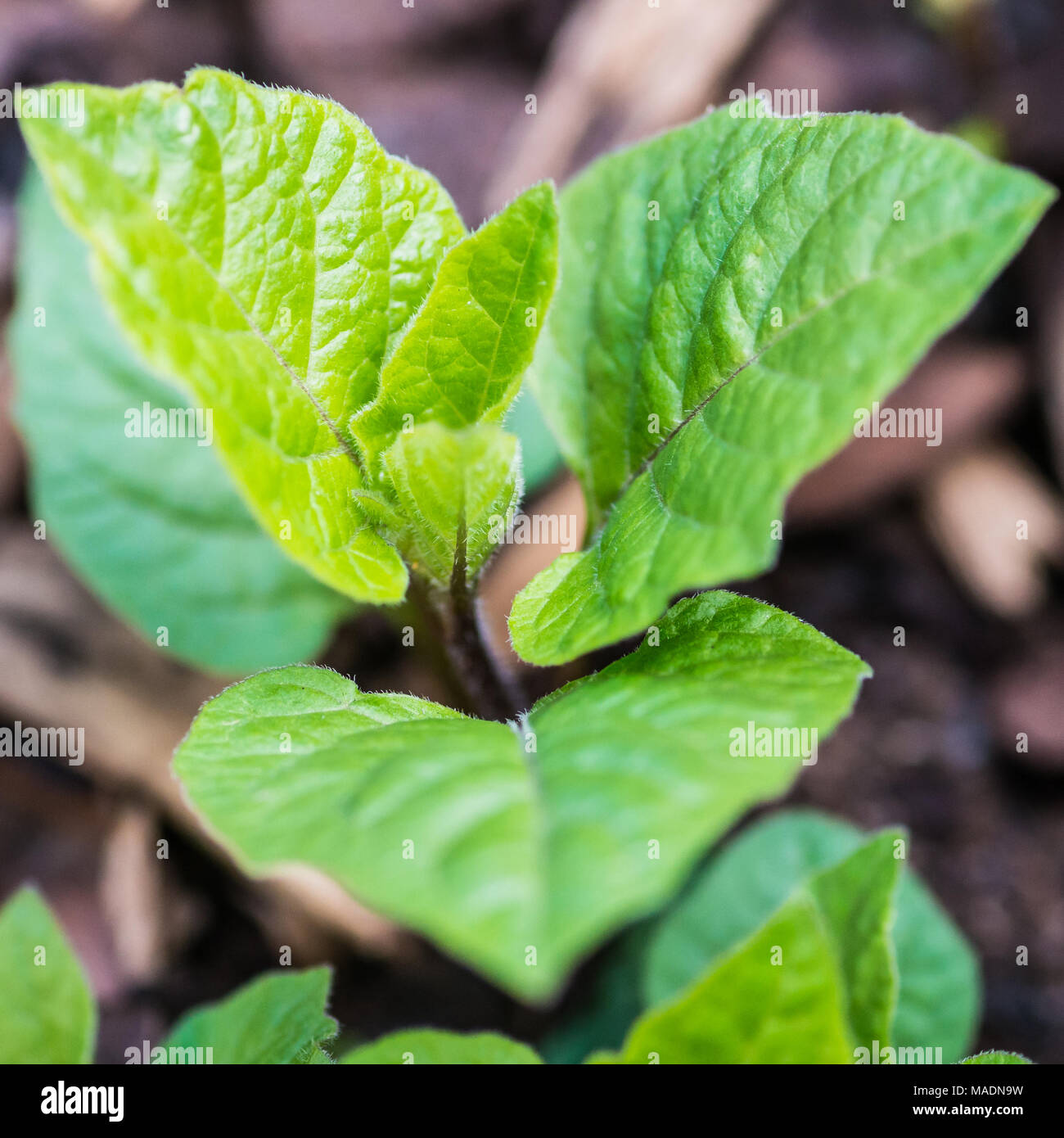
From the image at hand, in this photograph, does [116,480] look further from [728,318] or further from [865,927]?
[865,927]

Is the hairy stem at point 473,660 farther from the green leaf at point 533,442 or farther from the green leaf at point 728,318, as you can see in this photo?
the green leaf at point 533,442

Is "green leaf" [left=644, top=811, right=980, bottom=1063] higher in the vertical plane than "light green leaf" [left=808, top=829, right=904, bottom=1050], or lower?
lower

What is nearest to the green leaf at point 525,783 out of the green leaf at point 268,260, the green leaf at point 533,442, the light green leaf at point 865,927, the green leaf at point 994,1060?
the green leaf at point 268,260

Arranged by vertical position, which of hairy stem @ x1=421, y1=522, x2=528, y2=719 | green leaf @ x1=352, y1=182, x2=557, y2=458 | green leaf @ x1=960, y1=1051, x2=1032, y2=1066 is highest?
green leaf @ x1=352, y1=182, x2=557, y2=458

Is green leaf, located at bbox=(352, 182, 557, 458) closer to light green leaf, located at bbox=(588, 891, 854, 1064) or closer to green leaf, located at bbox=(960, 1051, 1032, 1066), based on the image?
light green leaf, located at bbox=(588, 891, 854, 1064)

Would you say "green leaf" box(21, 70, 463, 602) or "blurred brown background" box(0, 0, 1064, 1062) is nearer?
"green leaf" box(21, 70, 463, 602)

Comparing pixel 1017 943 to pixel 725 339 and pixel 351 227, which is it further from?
pixel 351 227

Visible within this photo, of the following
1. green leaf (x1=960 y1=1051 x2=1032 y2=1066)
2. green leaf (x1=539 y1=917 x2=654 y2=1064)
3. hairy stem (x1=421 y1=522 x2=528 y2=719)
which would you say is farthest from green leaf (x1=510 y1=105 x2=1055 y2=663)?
green leaf (x1=539 y1=917 x2=654 y2=1064)
